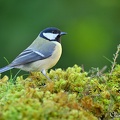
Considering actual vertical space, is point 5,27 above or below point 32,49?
below

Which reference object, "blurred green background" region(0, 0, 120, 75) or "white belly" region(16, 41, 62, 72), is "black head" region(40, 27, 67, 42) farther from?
"blurred green background" region(0, 0, 120, 75)

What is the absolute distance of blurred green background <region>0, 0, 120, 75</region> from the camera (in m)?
10.7

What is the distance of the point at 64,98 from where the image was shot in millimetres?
2428

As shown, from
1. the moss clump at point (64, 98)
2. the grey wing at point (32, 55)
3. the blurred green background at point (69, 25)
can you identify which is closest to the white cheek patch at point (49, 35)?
the grey wing at point (32, 55)

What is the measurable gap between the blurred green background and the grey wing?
5.50 meters

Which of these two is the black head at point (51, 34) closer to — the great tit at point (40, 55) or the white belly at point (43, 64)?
the great tit at point (40, 55)

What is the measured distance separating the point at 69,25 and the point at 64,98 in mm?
9382

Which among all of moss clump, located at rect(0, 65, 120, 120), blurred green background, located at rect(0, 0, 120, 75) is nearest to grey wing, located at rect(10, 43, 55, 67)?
moss clump, located at rect(0, 65, 120, 120)

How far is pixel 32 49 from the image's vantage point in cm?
444

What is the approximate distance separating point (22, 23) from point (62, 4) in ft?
3.61

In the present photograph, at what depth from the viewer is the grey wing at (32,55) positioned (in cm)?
438

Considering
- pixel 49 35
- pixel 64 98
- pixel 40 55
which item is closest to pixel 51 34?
pixel 49 35

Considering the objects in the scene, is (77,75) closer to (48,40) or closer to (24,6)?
(48,40)

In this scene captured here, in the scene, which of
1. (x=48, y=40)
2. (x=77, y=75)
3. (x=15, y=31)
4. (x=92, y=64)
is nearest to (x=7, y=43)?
(x=15, y=31)
